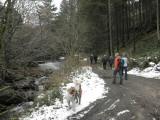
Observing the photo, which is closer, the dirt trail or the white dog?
the dirt trail

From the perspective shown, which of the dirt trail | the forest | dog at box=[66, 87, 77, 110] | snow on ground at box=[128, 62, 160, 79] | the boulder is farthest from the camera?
A: the forest

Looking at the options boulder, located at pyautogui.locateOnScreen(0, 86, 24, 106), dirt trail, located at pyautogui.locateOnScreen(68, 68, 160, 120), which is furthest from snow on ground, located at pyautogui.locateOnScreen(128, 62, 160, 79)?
boulder, located at pyautogui.locateOnScreen(0, 86, 24, 106)

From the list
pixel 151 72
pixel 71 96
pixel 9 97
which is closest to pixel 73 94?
pixel 71 96

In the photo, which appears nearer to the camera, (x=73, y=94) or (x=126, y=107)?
(x=126, y=107)

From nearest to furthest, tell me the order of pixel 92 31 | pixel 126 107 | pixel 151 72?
pixel 126 107, pixel 151 72, pixel 92 31

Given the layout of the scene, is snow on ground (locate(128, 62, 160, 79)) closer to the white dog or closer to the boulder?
the boulder

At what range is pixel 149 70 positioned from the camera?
23.9 metres

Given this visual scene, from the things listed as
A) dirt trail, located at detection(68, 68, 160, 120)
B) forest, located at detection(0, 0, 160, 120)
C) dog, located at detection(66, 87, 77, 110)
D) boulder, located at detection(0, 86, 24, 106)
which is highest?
forest, located at detection(0, 0, 160, 120)

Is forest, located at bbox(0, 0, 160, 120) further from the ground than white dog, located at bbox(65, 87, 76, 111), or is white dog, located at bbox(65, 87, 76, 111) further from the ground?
forest, located at bbox(0, 0, 160, 120)

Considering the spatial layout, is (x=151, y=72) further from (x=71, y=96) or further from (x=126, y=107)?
(x=71, y=96)

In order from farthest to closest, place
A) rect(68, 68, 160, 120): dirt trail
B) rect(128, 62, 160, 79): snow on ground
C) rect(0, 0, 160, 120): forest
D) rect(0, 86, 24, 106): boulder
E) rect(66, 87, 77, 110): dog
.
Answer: rect(0, 0, 160, 120): forest, rect(128, 62, 160, 79): snow on ground, rect(0, 86, 24, 106): boulder, rect(66, 87, 77, 110): dog, rect(68, 68, 160, 120): dirt trail

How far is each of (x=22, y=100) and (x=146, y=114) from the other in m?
11.3

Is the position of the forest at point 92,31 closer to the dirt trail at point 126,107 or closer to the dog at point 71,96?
the dirt trail at point 126,107

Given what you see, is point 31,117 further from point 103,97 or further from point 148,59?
point 148,59
